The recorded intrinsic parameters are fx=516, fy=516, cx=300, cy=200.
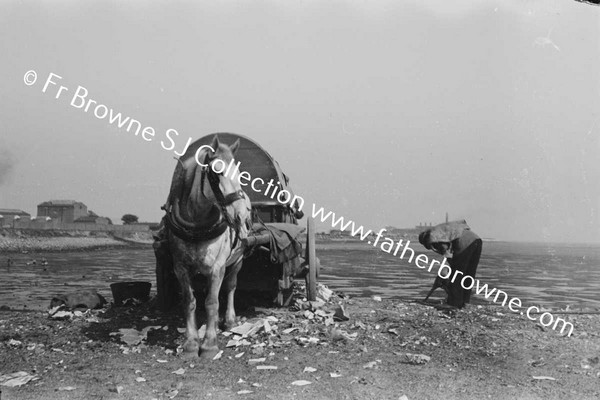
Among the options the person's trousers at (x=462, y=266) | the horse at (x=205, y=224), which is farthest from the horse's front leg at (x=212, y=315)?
the person's trousers at (x=462, y=266)

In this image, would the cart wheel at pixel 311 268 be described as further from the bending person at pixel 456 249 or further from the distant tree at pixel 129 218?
the distant tree at pixel 129 218

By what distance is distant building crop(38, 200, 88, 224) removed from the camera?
270 ft

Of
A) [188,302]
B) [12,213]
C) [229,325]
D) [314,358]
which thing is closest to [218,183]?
[188,302]

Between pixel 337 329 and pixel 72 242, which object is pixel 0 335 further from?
pixel 72 242

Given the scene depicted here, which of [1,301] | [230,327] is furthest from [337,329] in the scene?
[1,301]

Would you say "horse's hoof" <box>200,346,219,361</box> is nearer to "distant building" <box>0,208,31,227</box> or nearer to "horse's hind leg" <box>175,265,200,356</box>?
"horse's hind leg" <box>175,265,200,356</box>

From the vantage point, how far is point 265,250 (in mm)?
7355

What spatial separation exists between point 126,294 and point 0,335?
223cm

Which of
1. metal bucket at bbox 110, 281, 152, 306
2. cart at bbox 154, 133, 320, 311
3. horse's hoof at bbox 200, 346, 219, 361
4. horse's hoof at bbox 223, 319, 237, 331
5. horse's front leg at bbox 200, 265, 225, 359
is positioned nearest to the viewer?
horse's hoof at bbox 200, 346, 219, 361

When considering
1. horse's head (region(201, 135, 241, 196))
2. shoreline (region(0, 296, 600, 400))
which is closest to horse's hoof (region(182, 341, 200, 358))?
shoreline (region(0, 296, 600, 400))

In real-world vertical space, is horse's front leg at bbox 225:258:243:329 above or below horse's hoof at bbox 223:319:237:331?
above

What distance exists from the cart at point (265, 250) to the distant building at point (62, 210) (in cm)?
8079

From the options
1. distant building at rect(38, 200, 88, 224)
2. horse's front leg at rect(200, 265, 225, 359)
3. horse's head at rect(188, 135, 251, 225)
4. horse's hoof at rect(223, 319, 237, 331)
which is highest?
horse's head at rect(188, 135, 251, 225)

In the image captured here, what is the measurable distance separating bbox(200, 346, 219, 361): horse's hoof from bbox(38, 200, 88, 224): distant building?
273ft
